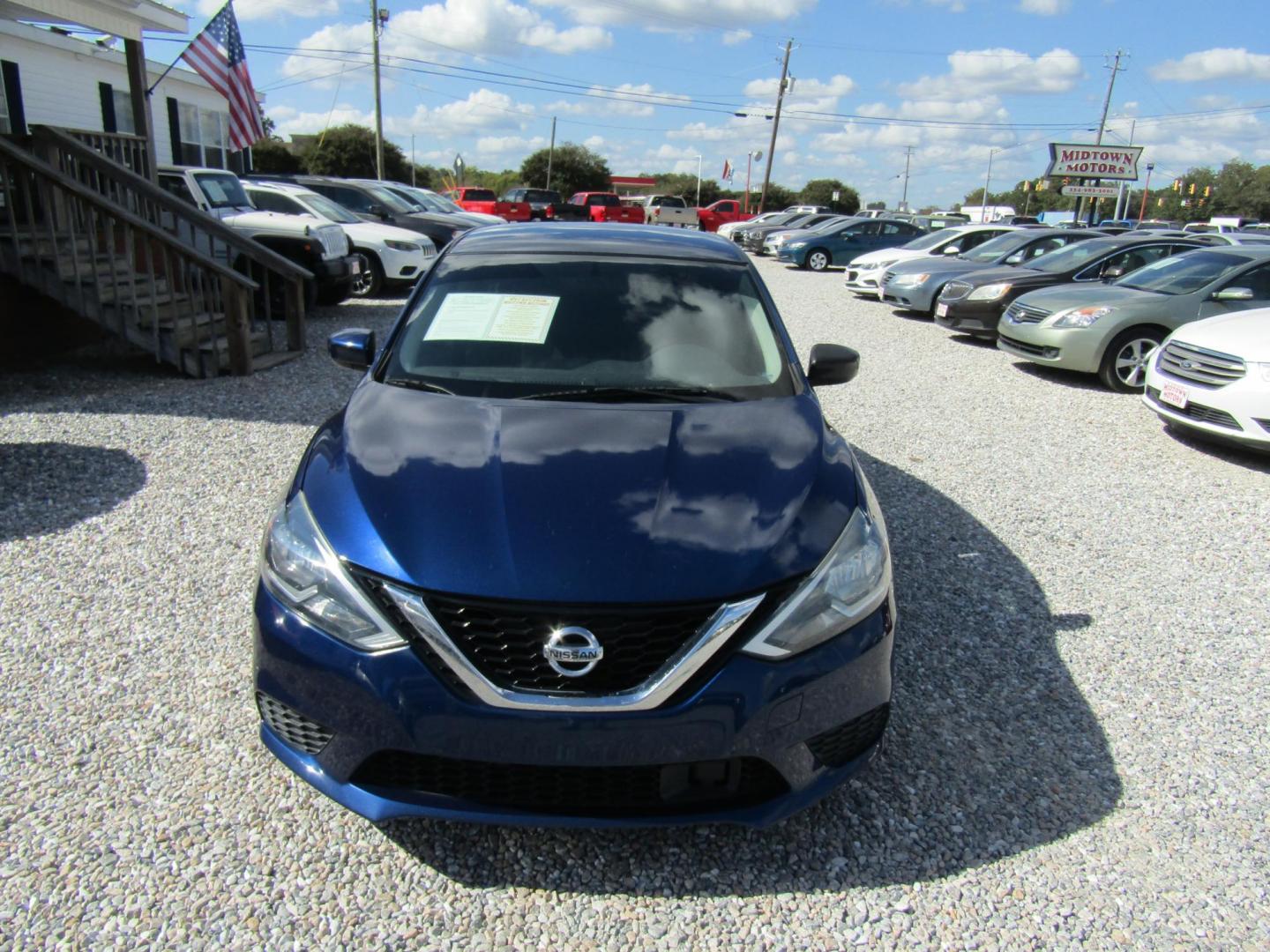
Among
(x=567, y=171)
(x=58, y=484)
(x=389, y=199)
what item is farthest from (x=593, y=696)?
(x=567, y=171)

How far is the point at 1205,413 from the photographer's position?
259 inches

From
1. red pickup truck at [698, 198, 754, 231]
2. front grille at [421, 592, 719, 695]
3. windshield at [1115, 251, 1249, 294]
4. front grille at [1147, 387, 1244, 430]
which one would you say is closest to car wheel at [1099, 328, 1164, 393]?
windshield at [1115, 251, 1249, 294]

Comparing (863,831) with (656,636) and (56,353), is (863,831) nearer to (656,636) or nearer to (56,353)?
(656,636)

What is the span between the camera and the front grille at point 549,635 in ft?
6.73

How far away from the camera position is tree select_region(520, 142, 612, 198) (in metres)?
63.2

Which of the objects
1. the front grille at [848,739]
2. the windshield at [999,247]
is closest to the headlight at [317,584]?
the front grille at [848,739]

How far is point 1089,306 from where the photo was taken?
9.08 m

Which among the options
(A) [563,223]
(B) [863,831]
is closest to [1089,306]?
(A) [563,223]

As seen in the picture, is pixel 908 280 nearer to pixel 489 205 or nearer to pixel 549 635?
pixel 549 635

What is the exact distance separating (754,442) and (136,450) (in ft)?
15.3

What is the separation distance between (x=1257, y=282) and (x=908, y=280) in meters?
5.62

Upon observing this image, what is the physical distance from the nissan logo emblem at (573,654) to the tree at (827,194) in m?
73.8

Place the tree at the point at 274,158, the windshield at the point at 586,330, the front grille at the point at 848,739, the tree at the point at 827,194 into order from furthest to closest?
the tree at the point at 827,194 < the tree at the point at 274,158 < the windshield at the point at 586,330 < the front grille at the point at 848,739

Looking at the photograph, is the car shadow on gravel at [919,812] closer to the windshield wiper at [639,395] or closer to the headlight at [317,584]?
the headlight at [317,584]
